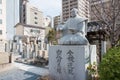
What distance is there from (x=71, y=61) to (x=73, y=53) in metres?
0.33

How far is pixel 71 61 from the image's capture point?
630 centimetres

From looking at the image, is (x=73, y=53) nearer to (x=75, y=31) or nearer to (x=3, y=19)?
(x=75, y=31)

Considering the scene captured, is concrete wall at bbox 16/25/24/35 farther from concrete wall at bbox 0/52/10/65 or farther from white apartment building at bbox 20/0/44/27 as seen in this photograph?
concrete wall at bbox 0/52/10/65

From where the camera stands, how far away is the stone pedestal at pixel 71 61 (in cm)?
604

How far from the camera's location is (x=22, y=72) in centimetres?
814

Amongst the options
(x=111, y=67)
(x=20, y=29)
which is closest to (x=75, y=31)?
(x=111, y=67)

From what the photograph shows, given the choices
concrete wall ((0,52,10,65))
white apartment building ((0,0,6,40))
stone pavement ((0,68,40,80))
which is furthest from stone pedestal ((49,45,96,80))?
white apartment building ((0,0,6,40))

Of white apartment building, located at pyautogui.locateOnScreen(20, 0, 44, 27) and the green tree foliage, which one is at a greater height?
white apartment building, located at pyautogui.locateOnScreen(20, 0, 44, 27)

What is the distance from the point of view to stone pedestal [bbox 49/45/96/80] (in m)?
6.04

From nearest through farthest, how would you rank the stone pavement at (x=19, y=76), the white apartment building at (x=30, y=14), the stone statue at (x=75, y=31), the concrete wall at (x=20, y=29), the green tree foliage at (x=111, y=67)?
the green tree foliage at (x=111, y=67)
the stone statue at (x=75, y=31)
the stone pavement at (x=19, y=76)
the concrete wall at (x=20, y=29)
the white apartment building at (x=30, y=14)

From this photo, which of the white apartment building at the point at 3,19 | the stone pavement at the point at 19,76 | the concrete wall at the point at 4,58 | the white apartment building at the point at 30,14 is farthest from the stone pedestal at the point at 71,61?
the white apartment building at the point at 30,14

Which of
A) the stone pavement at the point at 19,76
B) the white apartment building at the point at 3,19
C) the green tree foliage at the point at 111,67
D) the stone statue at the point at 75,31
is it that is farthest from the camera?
the white apartment building at the point at 3,19

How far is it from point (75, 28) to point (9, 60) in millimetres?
6012

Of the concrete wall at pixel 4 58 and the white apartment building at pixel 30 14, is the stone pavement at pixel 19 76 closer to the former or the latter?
the concrete wall at pixel 4 58
